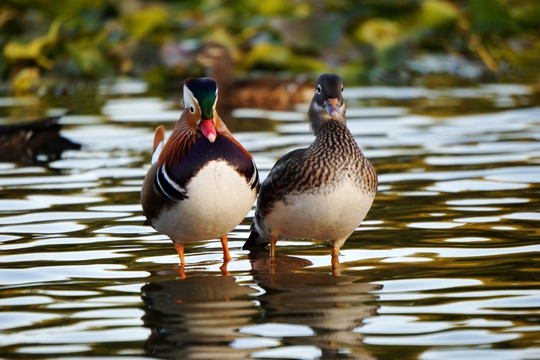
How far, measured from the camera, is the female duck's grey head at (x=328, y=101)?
6477 millimetres

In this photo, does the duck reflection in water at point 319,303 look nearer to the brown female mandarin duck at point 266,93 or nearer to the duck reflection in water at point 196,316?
the duck reflection in water at point 196,316

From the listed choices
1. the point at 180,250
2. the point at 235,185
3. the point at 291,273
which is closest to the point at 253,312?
the point at 235,185

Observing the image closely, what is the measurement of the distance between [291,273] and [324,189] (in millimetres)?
638

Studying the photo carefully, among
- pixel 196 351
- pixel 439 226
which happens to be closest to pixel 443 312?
pixel 196 351

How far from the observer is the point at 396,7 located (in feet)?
62.7

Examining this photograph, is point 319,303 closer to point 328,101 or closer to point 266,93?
point 328,101

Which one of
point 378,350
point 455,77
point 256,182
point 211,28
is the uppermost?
point 211,28

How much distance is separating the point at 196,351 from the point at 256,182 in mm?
1693

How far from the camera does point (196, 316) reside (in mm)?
5324

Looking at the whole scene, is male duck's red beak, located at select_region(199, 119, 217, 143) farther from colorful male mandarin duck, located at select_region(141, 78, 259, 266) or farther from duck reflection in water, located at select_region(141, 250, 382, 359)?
duck reflection in water, located at select_region(141, 250, 382, 359)

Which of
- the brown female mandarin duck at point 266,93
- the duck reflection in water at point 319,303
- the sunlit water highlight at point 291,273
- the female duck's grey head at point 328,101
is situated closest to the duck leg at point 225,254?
the sunlit water highlight at point 291,273

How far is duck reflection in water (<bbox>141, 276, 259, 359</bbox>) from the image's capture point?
4.74 m

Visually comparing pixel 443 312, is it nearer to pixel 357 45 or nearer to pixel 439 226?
pixel 439 226

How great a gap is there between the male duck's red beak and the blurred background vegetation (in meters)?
10.4
